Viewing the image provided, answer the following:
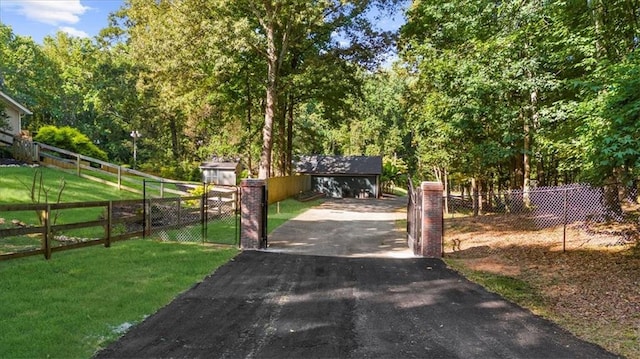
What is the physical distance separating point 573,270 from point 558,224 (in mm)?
5978

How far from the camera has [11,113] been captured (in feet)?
82.0

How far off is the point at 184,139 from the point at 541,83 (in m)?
40.0

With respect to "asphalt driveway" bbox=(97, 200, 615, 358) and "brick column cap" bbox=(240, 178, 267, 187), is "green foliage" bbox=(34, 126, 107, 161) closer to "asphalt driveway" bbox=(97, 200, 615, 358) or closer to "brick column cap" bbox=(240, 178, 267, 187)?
"brick column cap" bbox=(240, 178, 267, 187)

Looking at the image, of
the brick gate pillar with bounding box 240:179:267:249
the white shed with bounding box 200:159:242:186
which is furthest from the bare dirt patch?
the white shed with bounding box 200:159:242:186

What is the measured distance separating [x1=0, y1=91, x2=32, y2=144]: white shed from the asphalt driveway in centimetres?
2077

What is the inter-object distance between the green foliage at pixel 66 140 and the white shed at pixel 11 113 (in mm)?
1481

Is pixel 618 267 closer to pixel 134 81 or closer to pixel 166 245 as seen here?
pixel 166 245

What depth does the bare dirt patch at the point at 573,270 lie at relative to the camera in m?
5.59

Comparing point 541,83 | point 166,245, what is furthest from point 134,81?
point 541,83

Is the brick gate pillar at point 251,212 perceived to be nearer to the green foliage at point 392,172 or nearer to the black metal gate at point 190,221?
the black metal gate at point 190,221

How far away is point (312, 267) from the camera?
914 cm

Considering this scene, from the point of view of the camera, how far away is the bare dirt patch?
559 cm

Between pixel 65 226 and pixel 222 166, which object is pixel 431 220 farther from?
pixel 222 166

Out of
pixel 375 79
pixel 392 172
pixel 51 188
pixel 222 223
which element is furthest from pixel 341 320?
pixel 392 172
